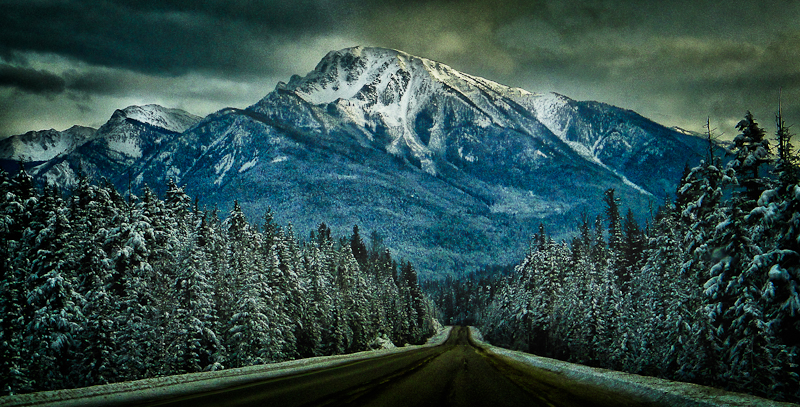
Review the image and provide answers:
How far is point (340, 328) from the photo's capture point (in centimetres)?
5144

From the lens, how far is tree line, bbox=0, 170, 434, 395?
27859mm

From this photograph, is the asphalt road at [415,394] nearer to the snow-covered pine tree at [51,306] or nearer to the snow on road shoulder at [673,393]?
the snow on road shoulder at [673,393]

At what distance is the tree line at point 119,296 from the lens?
91.4 feet

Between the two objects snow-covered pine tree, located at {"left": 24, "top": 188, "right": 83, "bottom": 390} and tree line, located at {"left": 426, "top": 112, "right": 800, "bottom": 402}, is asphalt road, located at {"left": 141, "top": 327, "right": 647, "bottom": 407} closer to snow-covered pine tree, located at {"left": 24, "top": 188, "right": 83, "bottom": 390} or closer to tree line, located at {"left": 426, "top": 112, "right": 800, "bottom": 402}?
tree line, located at {"left": 426, "top": 112, "right": 800, "bottom": 402}

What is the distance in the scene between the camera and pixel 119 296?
108ft

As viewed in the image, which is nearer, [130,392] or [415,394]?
[415,394]

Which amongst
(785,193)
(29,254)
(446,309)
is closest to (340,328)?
(29,254)

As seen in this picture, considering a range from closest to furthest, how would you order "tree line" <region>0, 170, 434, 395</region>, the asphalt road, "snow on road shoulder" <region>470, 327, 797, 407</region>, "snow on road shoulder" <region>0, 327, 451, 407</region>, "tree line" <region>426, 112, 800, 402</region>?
"snow on road shoulder" <region>470, 327, 797, 407</region>, the asphalt road, "snow on road shoulder" <region>0, 327, 451, 407</region>, "tree line" <region>426, 112, 800, 402</region>, "tree line" <region>0, 170, 434, 395</region>

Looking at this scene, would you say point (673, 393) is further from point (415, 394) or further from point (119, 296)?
point (119, 296)

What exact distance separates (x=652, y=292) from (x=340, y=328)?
30308 mm

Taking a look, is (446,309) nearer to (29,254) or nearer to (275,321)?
(275,321)

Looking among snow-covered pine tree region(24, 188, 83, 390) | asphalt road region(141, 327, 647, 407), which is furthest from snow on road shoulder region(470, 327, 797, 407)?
snow-covered pine tree region(24, 188, 83, 390)

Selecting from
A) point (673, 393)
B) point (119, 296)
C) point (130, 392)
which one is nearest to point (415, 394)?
point (673, 393)

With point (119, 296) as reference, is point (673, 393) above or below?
below
